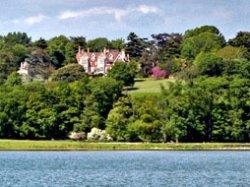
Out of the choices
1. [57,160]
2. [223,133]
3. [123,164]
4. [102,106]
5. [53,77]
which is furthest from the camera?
[53,77]

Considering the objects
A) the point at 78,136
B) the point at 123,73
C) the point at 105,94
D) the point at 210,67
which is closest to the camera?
the point at 78,136

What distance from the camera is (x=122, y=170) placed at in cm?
7338

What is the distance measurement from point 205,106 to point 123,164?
50219 millimetres

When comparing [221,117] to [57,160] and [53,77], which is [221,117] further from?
[53,77]

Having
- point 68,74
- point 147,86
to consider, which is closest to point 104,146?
point 147,86

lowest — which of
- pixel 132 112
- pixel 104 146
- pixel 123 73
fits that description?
pixel 104 146

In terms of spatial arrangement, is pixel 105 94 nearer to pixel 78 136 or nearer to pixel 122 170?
pixel 78 136

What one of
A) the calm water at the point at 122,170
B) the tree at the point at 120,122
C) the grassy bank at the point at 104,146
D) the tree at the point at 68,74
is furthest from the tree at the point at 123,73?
the calm water at the point at 122,170

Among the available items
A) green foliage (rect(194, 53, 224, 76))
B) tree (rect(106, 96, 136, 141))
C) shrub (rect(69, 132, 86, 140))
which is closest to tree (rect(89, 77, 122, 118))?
tree (rect(106, 96, 136, 141))

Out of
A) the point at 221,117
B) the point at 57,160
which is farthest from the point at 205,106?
the point at 57,160

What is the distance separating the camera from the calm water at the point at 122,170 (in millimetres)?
60844

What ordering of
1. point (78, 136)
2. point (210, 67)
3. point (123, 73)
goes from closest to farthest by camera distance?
1. point (78, 136)
2. point (210, 67)
3. point (123, 73)

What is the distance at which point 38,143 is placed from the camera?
115m

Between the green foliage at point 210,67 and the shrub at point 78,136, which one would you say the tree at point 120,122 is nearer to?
the shrub at point 78,136
